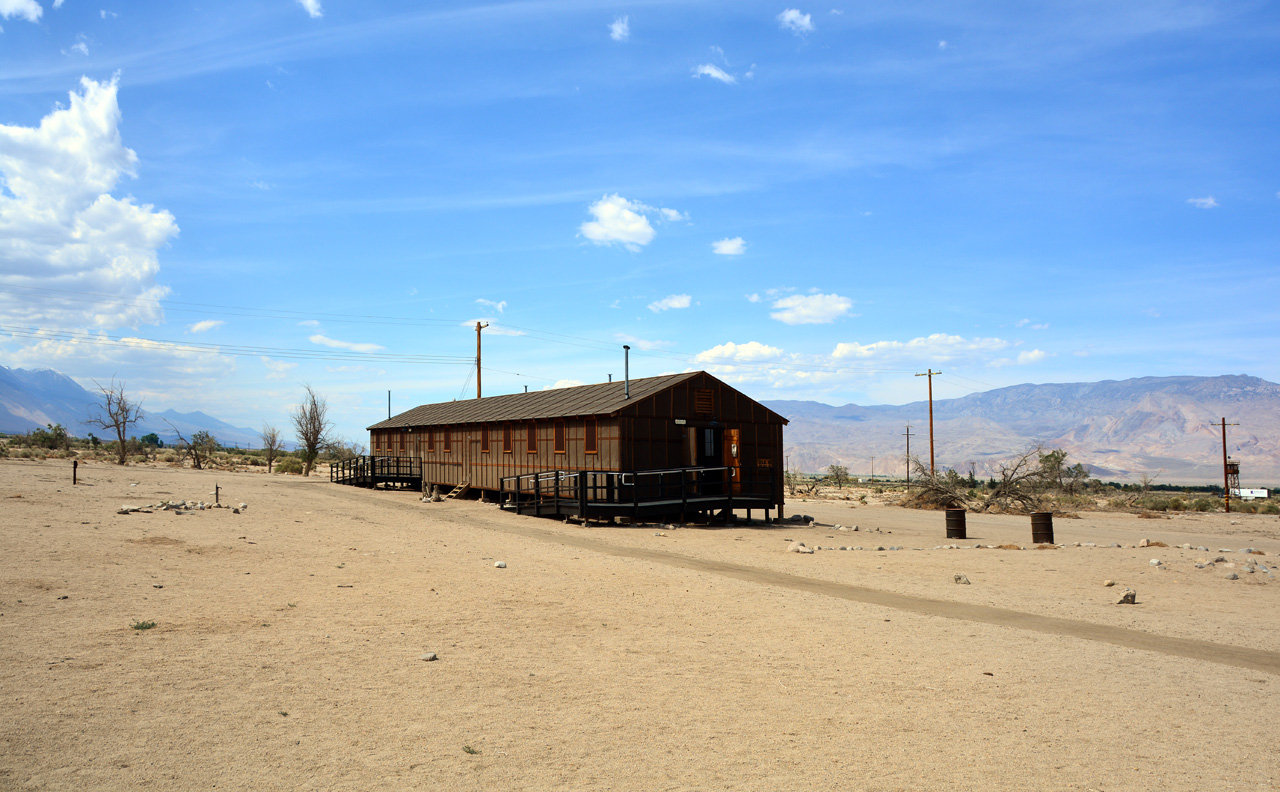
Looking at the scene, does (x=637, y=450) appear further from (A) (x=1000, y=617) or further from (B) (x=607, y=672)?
(B) (x=607, y=672)

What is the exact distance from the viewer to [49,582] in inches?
375

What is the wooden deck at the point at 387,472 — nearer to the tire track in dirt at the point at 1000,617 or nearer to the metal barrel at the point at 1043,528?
the tire track in dirt at the point at 1000,617

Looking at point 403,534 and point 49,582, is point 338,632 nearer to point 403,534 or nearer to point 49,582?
point 49,582

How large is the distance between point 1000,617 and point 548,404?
2007 centimetres

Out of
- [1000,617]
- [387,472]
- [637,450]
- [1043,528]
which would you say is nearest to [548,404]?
[637,450]

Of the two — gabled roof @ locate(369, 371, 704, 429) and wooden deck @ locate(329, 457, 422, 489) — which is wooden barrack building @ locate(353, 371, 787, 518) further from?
wooden deck @ locate(329, 457, 422, 489)

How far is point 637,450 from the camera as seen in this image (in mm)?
23047

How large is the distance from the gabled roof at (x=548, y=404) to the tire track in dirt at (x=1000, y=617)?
8647 mm

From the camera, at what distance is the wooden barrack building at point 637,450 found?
22.9 meters

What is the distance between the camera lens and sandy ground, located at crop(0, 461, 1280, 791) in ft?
16.5

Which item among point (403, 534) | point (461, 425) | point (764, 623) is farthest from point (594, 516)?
point (764, 623)

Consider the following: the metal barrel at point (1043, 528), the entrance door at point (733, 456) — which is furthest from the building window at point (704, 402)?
the metal barrel at point (1043, 528)

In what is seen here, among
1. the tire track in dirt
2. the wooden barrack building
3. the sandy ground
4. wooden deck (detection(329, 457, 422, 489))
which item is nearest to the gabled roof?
the wooden barrack building

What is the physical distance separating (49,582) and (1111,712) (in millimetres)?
11788
